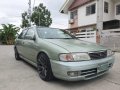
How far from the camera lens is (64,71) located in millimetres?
3752

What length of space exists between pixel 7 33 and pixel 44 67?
18593 mm

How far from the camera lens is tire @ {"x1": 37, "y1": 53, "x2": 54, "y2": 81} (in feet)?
13.9

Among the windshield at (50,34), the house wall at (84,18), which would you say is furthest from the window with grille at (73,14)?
the windshield at (50,34)

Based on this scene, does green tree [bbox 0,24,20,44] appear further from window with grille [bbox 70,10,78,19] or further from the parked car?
the parked car

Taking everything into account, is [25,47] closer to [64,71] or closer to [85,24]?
[64,71]

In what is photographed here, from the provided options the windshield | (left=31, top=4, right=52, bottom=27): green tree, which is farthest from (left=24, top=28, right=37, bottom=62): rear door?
(left=31, top=4, right=52, bottom=27): green tree

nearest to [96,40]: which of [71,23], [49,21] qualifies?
[71,23]

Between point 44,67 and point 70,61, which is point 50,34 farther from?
point 70,61

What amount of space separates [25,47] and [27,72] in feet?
3.08

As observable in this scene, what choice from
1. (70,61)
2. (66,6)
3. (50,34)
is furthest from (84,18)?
(70,61)

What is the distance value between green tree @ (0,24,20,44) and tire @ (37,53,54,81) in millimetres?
18058

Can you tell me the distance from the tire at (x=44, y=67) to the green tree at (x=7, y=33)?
59.2 feet

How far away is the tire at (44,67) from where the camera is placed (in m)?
4.25

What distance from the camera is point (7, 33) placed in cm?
2189
